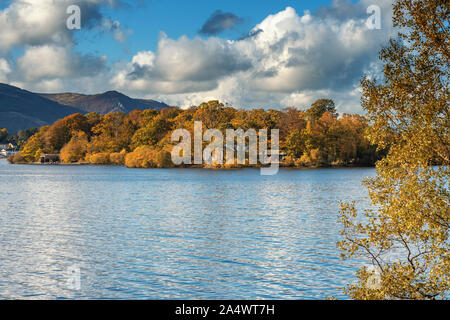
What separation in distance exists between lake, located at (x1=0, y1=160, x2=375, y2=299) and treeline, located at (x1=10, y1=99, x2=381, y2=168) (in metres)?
63.2

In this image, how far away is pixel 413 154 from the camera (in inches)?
443

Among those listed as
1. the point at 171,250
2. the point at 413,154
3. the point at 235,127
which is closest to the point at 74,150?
the point at 235,127

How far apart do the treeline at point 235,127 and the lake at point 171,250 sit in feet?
207

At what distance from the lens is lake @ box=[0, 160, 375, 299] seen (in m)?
15.4

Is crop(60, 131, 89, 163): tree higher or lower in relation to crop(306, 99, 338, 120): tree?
lower

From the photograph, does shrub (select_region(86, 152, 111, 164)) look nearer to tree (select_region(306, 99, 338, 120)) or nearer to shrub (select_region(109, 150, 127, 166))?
shrub (select_region(109, 150, 127, 166))

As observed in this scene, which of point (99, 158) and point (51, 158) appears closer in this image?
point (99, 158)

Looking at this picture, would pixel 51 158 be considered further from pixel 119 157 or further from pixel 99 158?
pixel 119 157

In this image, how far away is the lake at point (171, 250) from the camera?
604 inches

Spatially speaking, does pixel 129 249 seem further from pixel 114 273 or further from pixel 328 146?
pixel 328 146

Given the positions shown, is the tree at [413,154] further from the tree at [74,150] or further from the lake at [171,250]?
the tree at [74,150]

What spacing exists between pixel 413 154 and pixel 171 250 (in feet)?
41.5

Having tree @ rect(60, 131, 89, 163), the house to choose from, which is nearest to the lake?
tree @ rect(60, 131, 89, 163)
